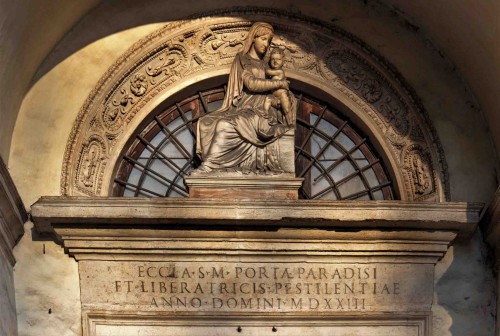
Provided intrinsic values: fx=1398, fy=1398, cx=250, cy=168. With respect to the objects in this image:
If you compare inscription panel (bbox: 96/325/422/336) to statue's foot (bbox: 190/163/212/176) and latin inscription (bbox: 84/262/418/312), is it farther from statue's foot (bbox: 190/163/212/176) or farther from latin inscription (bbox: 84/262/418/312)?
statue's foot (bbox: 190/163/212/176)

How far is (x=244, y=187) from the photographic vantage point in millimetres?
11586

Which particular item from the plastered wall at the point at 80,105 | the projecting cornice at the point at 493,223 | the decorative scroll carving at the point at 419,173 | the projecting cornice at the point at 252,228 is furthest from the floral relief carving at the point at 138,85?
the projecting cornice at the point at 493,223

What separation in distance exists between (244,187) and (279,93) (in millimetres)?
966

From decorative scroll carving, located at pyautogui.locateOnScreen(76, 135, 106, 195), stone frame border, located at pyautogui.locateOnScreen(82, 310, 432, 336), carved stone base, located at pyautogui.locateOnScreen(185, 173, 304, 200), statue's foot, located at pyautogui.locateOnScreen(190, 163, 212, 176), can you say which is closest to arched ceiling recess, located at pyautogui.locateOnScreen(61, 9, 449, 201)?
decorative scroll carving, located at pyautogui.locateOnScreen(76, 135, 106, 195)

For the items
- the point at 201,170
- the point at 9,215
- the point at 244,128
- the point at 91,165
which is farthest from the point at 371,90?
the point at 9,215

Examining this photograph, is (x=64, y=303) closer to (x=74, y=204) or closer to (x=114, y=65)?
(x=74, y=204)

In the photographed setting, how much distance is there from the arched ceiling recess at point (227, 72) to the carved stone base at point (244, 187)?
83 centimetres

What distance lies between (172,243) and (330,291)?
134cm

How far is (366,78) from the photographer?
12211 mm

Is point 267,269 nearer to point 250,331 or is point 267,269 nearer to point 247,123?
point 250,331

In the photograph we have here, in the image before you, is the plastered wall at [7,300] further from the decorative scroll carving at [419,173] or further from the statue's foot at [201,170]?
the decorative scroll carving at [419,173]

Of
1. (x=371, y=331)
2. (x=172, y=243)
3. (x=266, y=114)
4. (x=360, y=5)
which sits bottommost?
(x=371, y=331)

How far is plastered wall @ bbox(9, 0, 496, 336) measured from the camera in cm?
1138

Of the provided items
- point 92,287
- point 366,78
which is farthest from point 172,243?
point 366,78
